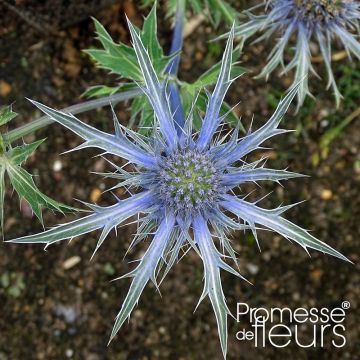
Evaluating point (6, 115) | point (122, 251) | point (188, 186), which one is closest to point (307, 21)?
point (188, 186)

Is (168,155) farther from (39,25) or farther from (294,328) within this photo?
(294,328)

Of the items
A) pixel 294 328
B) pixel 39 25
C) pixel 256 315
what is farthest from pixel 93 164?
pixel 294 328

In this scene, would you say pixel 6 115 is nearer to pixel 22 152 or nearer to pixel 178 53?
pixel 22 152

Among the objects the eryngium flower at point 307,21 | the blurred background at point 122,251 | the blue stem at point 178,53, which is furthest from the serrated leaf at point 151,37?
the blurred background at point 122,251

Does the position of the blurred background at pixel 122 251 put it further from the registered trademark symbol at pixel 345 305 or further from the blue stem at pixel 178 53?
the blue stem at pixel 178 53

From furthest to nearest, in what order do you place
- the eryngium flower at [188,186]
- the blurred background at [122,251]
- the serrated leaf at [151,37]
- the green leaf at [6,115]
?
the blurred background at [122,251], the serrated leaf at [151,37], the green leaf at [6,115], the eryngium flower at [188,186]

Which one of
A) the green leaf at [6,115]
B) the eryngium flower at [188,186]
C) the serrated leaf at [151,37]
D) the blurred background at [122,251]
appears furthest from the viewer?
the blurred background at [122,251]

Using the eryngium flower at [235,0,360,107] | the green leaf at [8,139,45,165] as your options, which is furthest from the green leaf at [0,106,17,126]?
the eryngium flower at [235,0,360,107]
